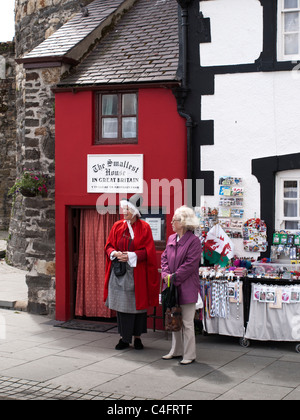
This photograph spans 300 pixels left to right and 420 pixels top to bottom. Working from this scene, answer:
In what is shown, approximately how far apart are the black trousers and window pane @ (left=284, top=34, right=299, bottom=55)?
4.27 m

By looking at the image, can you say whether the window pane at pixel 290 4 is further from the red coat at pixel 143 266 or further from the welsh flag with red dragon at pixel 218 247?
the red coat at pixel 143 266

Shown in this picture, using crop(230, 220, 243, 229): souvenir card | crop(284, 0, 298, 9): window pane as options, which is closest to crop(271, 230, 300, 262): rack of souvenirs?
crop(230, 220, 243, 229): souvenir card

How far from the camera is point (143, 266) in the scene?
9.68m

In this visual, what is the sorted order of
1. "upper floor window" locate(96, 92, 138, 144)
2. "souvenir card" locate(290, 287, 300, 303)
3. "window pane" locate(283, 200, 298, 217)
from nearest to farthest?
"souvenir card" locate(290, 287, 300, 303) → "window pane" locate(283, 200, 298, 217) → "upper floor window" locate(96, 92, 138, 144)

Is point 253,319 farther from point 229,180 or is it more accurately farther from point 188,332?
point 229,180

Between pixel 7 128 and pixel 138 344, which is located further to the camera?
pixel 7 128

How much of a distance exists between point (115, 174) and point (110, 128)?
0.81 metres

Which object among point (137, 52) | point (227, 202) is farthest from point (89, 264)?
point (137, 52)

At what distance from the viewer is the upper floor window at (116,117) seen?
1119 centimetres

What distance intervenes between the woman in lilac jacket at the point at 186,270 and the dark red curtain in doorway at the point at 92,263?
2528mm

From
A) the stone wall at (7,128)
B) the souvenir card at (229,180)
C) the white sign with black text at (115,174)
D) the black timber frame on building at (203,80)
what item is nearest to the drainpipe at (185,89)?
the black timber frame on building at (203,80)

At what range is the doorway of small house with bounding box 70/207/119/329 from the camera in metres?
11.4

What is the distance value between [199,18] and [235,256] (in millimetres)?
3589

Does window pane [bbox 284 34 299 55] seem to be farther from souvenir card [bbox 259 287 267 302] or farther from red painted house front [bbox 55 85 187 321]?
souvenir card [bbox 259 287 267 302]
